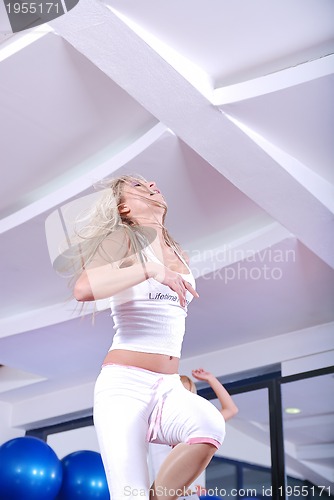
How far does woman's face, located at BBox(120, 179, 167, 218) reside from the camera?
2.20 meters

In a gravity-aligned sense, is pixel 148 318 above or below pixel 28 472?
below

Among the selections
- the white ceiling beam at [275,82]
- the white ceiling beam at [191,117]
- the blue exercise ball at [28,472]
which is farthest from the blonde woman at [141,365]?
the blue exercise ball at [28,472]

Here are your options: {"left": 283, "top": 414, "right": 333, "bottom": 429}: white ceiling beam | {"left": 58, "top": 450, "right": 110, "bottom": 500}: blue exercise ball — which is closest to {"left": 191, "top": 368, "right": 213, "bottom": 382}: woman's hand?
{"left": 58, "top": 450, "right": 110, "bottom": 500}: blue exercise ball

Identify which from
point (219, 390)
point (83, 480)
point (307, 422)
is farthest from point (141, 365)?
point (307, 422)

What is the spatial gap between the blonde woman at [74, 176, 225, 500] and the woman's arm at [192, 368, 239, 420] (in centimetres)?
52

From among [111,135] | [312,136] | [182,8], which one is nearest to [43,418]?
[111,135]

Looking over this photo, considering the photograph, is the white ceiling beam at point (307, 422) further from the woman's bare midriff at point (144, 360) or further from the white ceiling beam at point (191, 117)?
A: the woman's bare midriff at point (144, 360)

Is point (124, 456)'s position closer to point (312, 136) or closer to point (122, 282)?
point (122, 282)

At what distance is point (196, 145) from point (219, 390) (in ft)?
4.36

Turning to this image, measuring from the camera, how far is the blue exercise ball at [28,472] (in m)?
4.80

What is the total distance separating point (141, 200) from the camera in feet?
7.25

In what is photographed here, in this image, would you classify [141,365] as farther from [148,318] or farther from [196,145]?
[196,145]

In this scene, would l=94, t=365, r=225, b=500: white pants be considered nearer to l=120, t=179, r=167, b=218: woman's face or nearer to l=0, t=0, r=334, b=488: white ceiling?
l=0, t=0, r=334, b=488: white ceiling

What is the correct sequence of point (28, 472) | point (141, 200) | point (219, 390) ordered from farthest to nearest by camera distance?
point (28, 472), point (219, 390), point (141, 200)
